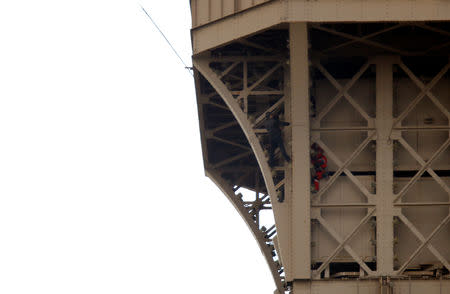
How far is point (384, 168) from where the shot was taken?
41.8 m

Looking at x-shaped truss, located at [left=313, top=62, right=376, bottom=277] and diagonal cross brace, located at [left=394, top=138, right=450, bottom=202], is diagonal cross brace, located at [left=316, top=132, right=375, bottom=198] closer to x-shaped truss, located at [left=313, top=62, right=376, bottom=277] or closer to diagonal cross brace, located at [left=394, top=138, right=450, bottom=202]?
x-shaped truss, located at [left=313, top=62, right=376, bottom=277]

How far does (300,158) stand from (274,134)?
93 centimetres

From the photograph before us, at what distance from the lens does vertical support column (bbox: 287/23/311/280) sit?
133ft

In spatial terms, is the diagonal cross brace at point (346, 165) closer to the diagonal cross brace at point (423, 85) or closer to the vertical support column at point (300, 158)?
the vertical support column at point (300, 158)

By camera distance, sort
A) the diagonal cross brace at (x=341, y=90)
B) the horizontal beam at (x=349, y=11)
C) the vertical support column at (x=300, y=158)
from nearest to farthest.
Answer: the horizontal beam at (x=349, y=11)
the vertical support column at (x=300, y=158)
the diagonal cross brace at (x=341, y=90)

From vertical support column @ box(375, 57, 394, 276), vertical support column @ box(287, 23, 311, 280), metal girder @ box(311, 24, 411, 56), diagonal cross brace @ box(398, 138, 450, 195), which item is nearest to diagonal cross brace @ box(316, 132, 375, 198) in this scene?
vertical support column @ box(375, 57, 394, 276)

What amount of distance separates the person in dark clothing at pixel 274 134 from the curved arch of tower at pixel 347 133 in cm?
25

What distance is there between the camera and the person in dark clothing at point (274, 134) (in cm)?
4122

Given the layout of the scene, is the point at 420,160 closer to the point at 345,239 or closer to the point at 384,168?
the point at 384,168

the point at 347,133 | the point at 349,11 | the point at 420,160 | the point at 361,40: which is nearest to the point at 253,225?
the point at 347,133

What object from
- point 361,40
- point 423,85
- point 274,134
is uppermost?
point 361,40

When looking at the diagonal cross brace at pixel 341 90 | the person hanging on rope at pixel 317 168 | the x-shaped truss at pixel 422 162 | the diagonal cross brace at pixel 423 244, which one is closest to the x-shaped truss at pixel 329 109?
the diagonal cross brace at pixel 341 90

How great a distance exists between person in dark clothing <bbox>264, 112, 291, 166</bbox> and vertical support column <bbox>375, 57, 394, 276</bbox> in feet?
8.36

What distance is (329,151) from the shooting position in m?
42.0
